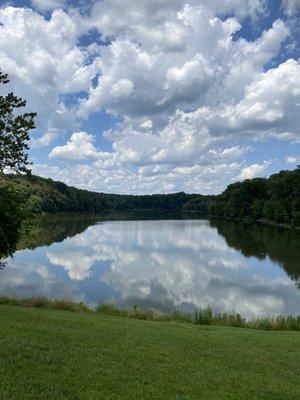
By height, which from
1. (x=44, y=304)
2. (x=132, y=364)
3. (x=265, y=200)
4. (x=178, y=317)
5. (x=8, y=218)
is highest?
(x=265, y=200)

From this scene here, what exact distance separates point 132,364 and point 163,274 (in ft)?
107

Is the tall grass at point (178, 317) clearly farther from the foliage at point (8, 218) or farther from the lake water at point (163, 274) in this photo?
the lake water at point (163, 274)

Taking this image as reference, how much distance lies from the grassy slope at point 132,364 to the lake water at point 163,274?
14.9 m

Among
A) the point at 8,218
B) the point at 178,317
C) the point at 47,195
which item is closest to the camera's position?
the point at 8,218

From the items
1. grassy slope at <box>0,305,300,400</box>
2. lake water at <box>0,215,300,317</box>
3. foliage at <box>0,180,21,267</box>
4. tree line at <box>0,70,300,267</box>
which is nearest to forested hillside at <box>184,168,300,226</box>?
tree line at <box>0,70,300,267</box>

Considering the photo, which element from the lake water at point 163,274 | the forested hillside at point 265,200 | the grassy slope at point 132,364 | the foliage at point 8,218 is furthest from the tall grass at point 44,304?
the forested hillside at point 265,200

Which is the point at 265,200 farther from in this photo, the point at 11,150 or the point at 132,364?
the point at 132,364

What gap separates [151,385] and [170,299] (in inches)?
898

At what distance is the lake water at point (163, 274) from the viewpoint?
30562mm

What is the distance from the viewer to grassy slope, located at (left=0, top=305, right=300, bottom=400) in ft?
24.4

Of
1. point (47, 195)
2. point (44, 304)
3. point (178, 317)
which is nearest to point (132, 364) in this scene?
point (44, 304)

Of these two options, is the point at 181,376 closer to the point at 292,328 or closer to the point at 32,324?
the point at 32,324

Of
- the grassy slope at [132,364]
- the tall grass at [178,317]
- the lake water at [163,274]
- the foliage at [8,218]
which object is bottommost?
the lake water at [163,274]

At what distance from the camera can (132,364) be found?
9219 mm
